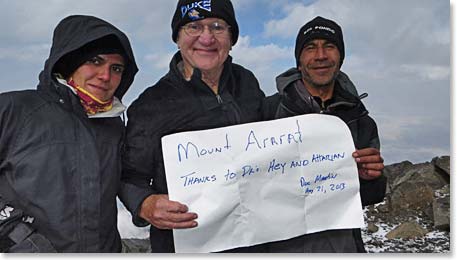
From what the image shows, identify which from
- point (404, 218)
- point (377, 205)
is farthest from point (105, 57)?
point (404, 218)

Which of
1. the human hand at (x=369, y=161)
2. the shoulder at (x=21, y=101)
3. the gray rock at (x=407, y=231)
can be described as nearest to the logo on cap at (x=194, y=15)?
the shoulder at (x=21, y=101)

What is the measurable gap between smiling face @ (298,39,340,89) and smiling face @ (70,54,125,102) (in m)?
0.47

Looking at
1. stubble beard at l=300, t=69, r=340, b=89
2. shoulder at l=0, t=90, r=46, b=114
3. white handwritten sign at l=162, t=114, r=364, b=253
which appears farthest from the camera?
stubble beard at l=300, t=69, r=340, b=89

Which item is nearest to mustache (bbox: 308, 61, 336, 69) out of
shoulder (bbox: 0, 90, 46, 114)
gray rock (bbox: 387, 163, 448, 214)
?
gray rock (bbox: 387, 163, 448, 214)

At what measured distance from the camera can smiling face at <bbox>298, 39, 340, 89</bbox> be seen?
125cm

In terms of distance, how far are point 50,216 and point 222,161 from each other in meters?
0.40

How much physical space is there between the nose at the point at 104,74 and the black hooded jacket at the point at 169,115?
→ 0.33 ft

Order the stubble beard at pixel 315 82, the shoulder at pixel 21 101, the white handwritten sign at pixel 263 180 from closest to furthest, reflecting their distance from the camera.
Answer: the shoulder at pixel 21 101 < the white handwritten sign at pixel 263 180 < the stubble beard at pixel 315 82

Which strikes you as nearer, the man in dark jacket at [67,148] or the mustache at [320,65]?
the man in dark jacket at [67,148]

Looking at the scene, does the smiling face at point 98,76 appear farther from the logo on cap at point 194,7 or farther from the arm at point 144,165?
the logo on cap at point 194,7

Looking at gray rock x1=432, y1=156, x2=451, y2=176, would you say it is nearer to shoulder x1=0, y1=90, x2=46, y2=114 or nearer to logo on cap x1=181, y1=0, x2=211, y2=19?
logo on cap x1=181, y1=0, x2=211, y2=19

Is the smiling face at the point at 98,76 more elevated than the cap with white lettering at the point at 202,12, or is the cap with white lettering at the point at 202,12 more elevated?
the cap with white lettering at the point at 202,12

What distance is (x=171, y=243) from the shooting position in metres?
1.20

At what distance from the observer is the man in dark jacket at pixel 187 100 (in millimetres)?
1159
